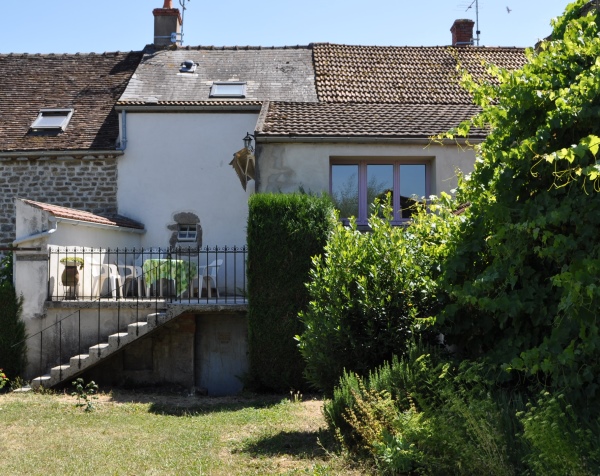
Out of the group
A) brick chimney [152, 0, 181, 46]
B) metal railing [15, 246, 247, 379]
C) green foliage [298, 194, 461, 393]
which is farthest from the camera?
brick chimney [152, 0, 181, 46]

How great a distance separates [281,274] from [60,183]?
26.8 ft

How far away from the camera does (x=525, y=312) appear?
5883mm

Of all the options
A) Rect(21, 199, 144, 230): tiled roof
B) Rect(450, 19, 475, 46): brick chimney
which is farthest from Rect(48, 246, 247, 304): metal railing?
Rect(450, 19, 475, 46): brick chimney

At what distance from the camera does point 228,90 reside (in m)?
17.9

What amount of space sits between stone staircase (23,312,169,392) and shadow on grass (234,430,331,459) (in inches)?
175

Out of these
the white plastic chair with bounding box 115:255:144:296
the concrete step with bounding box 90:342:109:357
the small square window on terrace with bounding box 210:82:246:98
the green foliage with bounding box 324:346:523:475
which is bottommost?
the concrete step with bounding box 90:342:109:357

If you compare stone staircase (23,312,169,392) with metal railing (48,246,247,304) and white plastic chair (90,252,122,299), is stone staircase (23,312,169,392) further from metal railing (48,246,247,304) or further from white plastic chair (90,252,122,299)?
white plastic chair (90,252,122,299)

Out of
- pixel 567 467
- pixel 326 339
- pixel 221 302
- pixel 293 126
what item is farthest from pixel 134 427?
pixel 293 126

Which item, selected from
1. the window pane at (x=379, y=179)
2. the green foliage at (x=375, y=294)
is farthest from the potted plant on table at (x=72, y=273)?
the green foliage at (x=375, y=294)

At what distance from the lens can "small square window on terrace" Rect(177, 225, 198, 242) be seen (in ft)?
55.3

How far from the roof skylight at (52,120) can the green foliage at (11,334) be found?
611cm

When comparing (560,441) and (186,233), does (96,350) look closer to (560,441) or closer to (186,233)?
(186,233)

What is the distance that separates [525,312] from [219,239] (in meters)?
11.5

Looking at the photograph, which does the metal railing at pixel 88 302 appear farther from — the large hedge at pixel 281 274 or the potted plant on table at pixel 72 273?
the large hedge at pixel 281 274
